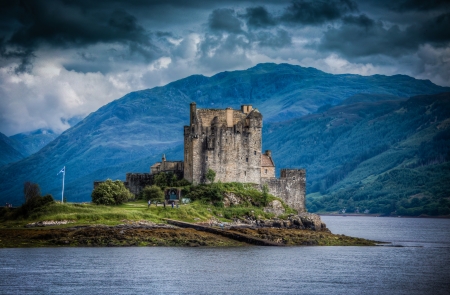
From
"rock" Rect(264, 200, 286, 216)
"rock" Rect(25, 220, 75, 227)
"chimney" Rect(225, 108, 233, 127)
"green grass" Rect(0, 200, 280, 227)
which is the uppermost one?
"chimney" Rect(225, 108, 233, 127)

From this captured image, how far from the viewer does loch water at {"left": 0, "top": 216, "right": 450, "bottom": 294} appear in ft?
198

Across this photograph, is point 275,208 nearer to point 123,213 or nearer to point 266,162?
point 266,162

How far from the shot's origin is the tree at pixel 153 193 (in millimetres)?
99438

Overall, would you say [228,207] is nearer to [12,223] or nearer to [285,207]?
[285,207]

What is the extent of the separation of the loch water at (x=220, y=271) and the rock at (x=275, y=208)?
542 inches

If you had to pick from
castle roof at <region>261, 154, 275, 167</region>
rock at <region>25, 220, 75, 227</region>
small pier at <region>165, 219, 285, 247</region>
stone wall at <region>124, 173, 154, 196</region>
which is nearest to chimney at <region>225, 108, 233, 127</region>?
castle roof at <region>261, 154, 275, 167</region>

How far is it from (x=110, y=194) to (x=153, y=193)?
5413mm

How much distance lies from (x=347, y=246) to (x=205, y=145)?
21357 millimetres

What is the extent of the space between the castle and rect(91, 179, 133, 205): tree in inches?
323

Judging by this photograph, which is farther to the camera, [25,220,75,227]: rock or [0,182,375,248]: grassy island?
[25,220,75,227]: rock

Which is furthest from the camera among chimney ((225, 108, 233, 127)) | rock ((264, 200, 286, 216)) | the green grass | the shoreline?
chimney ((225, 108, 233, 127))

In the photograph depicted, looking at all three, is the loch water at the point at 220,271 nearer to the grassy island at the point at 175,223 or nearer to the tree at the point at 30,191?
the grassy island at the point at 175,223

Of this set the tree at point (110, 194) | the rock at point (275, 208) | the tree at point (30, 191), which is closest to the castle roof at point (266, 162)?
the rock at point (275, 208)

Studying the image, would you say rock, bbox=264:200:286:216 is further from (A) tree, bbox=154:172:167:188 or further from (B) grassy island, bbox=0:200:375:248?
(A) tree, bbox=154:172:167:188
